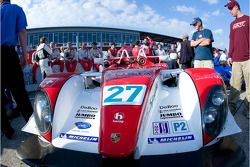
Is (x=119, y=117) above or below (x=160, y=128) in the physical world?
above

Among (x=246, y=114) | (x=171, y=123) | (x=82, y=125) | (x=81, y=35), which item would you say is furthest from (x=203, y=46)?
(x=81, y=35)

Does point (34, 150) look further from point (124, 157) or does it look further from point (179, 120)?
point (179, 120)

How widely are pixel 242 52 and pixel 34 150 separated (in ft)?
11.3

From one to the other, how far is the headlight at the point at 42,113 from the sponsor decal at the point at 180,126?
40.9 inches

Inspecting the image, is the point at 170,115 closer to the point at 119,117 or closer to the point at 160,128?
the point at 160,128

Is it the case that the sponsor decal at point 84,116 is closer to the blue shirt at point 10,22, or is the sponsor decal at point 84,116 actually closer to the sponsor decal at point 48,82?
the sponsor decal at point 48,82

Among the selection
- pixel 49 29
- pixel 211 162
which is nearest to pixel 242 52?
pixel 211 162

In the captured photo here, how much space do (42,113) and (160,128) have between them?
41.1 inches

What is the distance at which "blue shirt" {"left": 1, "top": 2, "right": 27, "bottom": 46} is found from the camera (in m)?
3.53

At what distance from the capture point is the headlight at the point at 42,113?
8.12ft

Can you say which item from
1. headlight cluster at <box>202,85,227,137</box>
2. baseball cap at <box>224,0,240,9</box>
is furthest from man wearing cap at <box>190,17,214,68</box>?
headlight cluster at <box>202,85,227,137</box>

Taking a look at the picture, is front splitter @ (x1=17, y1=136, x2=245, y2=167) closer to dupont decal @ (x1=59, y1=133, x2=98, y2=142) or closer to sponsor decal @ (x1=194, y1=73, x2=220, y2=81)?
dupont decal @ (x1=59, y1=133, x2=98, y2=142)

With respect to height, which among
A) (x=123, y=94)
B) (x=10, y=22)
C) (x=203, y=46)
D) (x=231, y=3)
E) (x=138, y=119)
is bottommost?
(x=138, y=119)

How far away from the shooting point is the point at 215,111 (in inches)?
93.4
